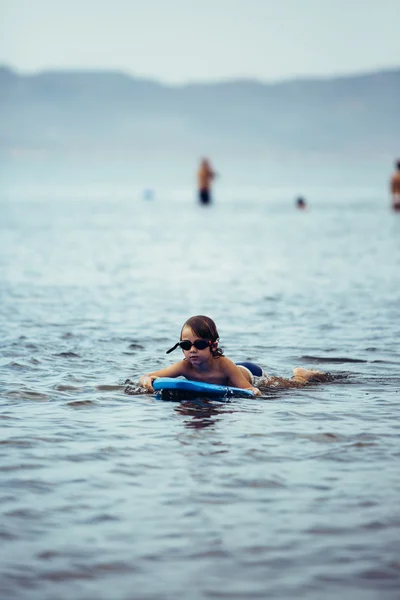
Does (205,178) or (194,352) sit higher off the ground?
(205,178)

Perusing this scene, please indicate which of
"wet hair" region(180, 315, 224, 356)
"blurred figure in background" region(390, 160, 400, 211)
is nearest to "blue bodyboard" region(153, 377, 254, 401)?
"wet hair" region(180, 315, 224, 356)

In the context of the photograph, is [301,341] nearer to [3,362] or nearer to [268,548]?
[3,362]

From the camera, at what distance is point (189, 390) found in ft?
27.6

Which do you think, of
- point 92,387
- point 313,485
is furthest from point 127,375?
point 313,485

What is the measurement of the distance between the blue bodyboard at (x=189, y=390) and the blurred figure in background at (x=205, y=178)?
33.9 metres

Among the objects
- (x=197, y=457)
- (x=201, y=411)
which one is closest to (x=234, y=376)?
(x=201, y=411)

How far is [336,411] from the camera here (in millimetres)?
8062

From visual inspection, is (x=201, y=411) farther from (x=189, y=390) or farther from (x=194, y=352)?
(x=194, y=352)

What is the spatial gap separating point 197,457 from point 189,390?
1681 millimetres

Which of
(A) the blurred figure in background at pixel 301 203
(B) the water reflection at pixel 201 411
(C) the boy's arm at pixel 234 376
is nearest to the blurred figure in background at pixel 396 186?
(A) the blurred figure in background at pixel 301 203

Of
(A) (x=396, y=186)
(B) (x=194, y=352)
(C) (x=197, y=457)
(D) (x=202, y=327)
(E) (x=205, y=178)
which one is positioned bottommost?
(C) (x=197, y=457)

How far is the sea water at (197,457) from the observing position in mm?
4980

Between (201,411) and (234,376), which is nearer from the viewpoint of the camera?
(201,411)

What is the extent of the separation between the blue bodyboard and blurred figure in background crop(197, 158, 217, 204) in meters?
33.9
